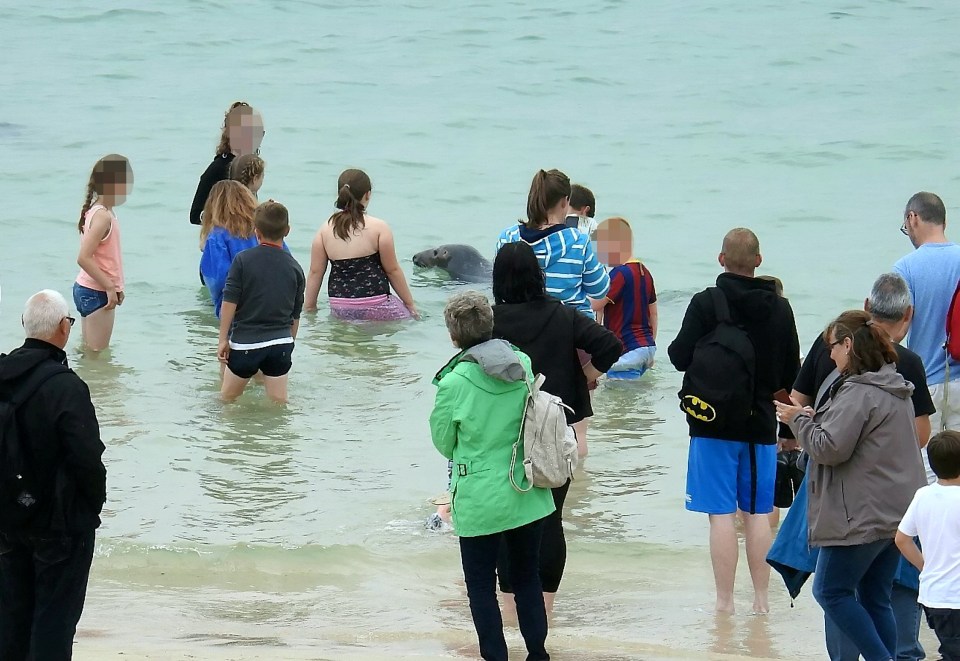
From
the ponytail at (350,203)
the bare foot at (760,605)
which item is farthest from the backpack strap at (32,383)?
the ponytail at (350,203)

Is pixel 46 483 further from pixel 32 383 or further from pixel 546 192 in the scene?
pixel 546 192

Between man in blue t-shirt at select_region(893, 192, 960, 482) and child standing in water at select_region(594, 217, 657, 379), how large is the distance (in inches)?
82.9

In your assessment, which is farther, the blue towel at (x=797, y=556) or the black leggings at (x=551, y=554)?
the black leggings at (x=551, y=554)

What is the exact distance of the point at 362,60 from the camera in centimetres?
2658

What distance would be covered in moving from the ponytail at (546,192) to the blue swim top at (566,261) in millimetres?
112

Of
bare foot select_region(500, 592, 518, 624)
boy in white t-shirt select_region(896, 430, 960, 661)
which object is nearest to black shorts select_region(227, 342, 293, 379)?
bare foot select_region(500, 592, 518, 624)

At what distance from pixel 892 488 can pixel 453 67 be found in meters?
22.4

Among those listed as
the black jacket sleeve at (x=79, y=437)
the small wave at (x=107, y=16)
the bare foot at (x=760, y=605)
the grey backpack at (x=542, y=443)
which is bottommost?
the bare foot at (x=760, y=605)

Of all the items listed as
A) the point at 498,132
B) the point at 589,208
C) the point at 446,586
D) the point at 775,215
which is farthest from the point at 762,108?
the point at 446,586

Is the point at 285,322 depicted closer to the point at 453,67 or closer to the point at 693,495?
the point at 693,495

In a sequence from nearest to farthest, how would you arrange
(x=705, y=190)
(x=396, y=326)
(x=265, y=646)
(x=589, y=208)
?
1. (x=265, y=646)
2. (x=589, y=208)
3. (x=396, y=326)
4. (x=705, y=190)

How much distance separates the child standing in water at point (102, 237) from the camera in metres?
8.49

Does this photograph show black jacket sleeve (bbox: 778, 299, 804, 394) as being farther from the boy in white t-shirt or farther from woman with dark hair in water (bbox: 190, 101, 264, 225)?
woman with dark hair in water (bbox: 190, 101, 264, 225)

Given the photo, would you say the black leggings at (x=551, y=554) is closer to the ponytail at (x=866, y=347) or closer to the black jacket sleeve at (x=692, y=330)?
the black jacket sleeve at (x=692, y=330)
